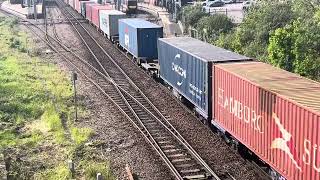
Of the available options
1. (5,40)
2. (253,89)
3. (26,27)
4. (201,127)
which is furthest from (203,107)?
(26,27)

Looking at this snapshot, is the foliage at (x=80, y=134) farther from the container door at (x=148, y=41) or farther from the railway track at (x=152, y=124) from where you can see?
the container door at (x=148, y=41)

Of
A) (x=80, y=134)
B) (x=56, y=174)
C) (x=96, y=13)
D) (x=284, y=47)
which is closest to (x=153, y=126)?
(x=80, y=134)

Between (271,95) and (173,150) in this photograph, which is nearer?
(271,95)

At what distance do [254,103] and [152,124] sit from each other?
7568 millimetres

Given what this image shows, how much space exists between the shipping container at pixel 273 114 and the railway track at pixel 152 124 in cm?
168

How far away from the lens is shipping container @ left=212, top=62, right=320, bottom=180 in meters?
11.7

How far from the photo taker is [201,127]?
66.8 feet

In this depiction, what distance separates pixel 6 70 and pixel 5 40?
1717 cm

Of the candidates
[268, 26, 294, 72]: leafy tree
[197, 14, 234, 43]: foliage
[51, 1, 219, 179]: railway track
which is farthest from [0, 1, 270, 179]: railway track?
[197, 14, 234, 43]: foliage

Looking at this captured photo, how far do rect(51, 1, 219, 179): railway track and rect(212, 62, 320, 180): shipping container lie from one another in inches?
66.1

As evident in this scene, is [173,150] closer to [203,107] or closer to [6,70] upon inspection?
[203,107]

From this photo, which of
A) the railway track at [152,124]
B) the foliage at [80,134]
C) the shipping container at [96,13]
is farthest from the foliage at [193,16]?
the foliage at [80,134]

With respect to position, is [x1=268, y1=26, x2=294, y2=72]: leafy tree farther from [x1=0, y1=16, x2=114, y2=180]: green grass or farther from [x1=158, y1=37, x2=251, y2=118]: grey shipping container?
[x1=0, y1=16, x2=114, y2=180]: green grass

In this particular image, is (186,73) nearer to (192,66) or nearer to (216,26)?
(192,66)
